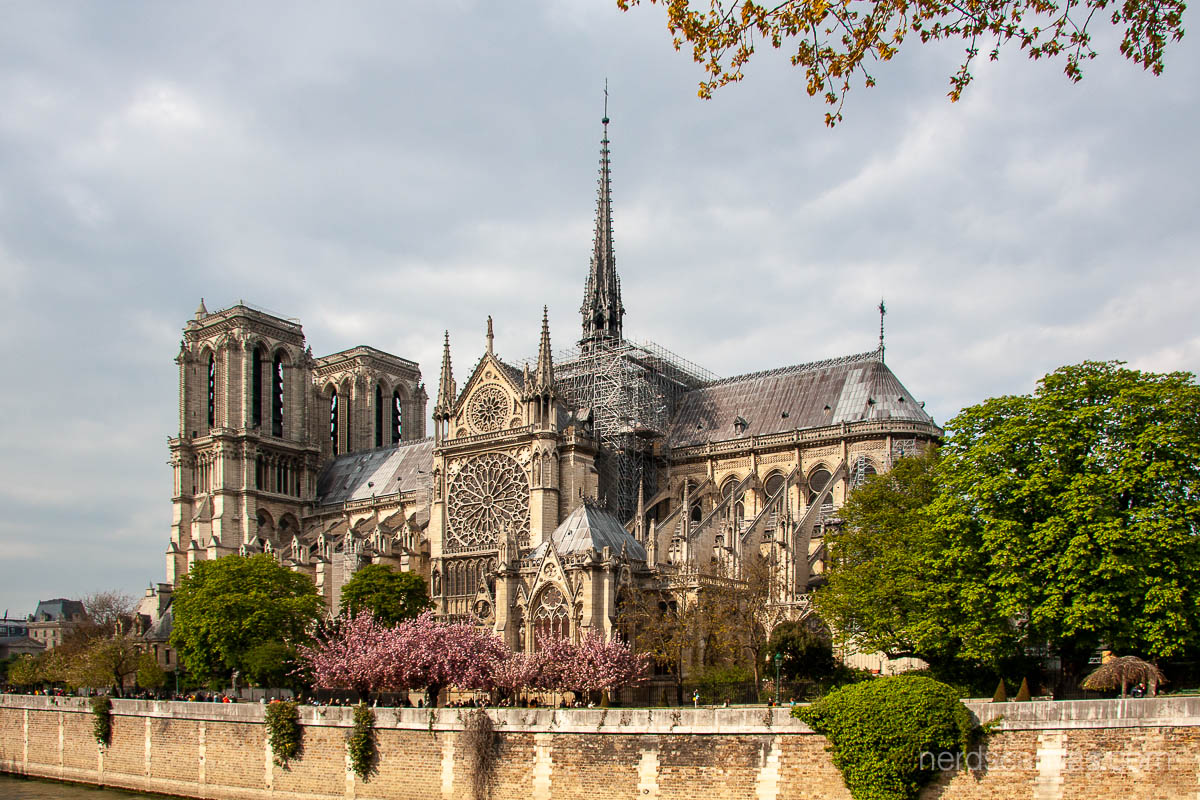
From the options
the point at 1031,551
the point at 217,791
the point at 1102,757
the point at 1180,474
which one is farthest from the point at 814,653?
the point at 217,791

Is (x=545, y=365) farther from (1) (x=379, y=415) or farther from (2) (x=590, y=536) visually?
(1) (x=379, y=415)

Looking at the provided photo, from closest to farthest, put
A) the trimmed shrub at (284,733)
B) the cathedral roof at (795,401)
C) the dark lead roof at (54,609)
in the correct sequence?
the trimmed shrub at (284,733)
the cathedral roof at (795,401)
the dark lead roof at (54,609)

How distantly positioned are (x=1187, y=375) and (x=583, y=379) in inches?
1301

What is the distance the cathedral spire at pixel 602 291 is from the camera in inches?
2687

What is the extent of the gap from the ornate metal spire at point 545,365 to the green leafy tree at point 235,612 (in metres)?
13.6

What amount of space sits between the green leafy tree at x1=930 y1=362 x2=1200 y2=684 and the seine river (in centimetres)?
2577

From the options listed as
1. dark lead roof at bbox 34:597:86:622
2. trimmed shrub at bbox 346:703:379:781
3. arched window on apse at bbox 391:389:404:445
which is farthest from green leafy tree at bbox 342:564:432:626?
dark lead roof at bbox 34:597:86:622

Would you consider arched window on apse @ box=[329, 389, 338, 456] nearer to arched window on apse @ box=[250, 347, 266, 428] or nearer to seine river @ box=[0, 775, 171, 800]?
arched window on apse @ box=[250, 347, 266, 428]

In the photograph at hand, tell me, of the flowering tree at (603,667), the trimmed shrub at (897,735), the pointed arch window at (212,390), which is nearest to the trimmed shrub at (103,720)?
the flowering tree at (603,667)

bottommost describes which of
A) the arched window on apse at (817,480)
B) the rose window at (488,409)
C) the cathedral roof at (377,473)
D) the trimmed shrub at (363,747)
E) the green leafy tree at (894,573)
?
the trimmed shrub at (363,747)

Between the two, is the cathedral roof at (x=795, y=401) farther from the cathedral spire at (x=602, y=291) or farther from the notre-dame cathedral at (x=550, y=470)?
the cathedral spire at (x=602, y=291)

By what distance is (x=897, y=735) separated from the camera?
81.1ft

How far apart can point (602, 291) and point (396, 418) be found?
29237 mm

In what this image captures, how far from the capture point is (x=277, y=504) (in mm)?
75750
